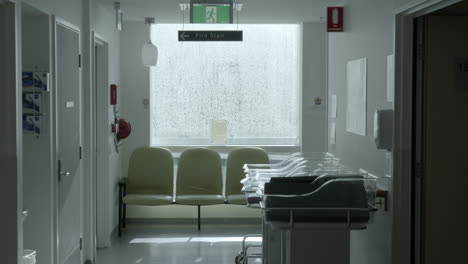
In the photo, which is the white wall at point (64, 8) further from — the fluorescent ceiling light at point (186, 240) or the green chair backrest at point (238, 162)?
the green chair backrest at point (238, 162)

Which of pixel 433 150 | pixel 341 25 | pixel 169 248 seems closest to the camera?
pixel 433 150

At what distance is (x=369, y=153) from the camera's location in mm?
4957

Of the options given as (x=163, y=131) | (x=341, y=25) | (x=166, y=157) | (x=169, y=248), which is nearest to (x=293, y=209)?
(x=341, y=25)

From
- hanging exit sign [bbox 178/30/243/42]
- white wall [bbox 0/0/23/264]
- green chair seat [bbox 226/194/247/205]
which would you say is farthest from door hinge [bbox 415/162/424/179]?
green chair seat [bbox 226/194/247/205]

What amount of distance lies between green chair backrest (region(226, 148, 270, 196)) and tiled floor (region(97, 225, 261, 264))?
55 centimetres

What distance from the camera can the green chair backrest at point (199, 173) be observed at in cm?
794

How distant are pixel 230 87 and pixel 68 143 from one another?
11.5 ft

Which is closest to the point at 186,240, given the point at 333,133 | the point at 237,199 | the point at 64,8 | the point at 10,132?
the point at 237,199

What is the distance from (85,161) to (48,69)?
145cm

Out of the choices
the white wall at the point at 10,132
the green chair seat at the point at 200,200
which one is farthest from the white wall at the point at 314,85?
the white wall at the point at 10,132

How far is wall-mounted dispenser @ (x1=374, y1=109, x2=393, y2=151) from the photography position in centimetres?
423

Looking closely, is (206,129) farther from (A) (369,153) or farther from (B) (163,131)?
(A) (369,153)

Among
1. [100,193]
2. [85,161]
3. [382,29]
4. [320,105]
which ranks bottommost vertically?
[100,193]

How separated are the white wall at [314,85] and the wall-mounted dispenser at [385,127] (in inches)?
160
